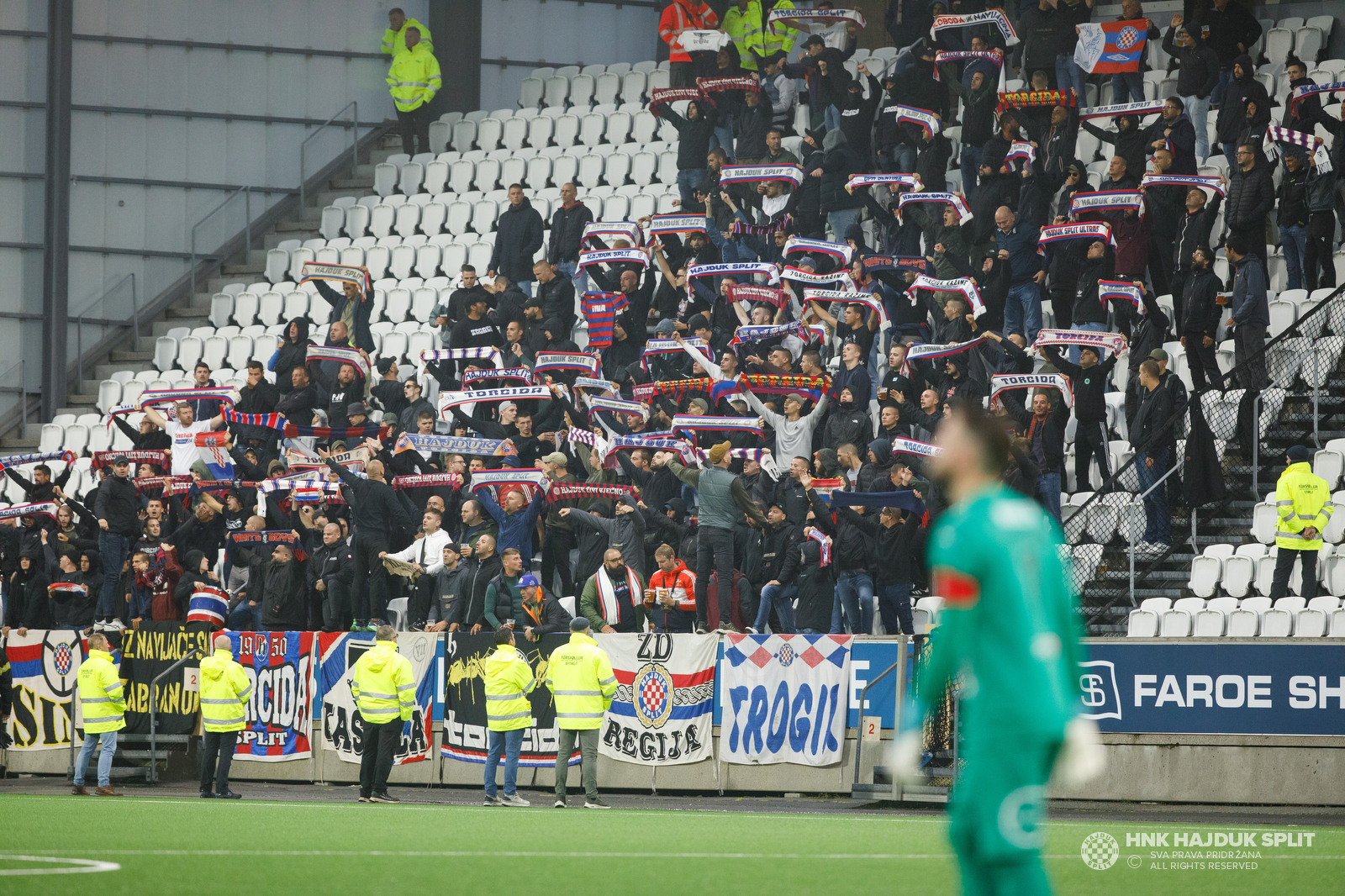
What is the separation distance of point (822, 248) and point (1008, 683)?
56.4 ft

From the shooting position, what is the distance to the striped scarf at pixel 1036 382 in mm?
17594

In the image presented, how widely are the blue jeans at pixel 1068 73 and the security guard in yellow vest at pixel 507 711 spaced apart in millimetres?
12330

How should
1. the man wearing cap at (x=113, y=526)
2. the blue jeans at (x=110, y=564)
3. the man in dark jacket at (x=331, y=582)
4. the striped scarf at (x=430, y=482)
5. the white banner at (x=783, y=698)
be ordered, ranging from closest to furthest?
the white banner at (x=783, y=698)
the man in dark jacket at (x=331, y=582)
the striped scarf at (x=430, y=482)
the man wearing cap at (x=113, y=526)
the blue jeans at (x=110, y=564)

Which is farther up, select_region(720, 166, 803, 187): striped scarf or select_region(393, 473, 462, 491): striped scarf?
select_region(720, 166, 803, 187): striped scarf

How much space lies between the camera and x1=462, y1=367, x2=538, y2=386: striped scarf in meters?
21.1

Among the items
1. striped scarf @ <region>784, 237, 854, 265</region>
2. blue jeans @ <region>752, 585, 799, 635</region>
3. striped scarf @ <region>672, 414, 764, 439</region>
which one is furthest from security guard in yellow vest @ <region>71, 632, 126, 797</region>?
striped scarf @ <region>784, 237, 854, 265</region>

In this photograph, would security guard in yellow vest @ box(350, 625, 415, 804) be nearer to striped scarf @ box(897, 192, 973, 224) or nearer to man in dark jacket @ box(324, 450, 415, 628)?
man in dark jacket @ box(324, 450, 415, 628)

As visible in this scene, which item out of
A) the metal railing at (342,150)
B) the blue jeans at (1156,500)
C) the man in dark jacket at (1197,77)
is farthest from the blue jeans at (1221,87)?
the metal railing at (342,150)

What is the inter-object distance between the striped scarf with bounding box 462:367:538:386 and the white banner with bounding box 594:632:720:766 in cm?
507

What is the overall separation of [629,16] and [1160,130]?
16241 millimetres

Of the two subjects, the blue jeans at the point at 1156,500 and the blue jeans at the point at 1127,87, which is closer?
the blue jeans at the point at 1156,500

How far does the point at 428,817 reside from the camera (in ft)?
44.2

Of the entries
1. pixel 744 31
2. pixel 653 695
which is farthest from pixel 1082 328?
pixel 744 31

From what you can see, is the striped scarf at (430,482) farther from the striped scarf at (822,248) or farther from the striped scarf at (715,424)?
the striped scarf at (822,248)
